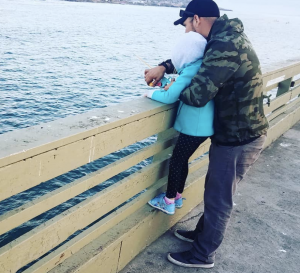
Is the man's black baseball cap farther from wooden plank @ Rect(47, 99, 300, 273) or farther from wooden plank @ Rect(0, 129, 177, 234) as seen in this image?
wooden plank @ Rect(47, 99, 300, 273)

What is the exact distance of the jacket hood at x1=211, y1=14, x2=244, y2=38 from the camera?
243 cm

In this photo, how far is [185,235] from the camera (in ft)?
10.9

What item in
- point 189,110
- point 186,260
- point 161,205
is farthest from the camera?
point 161,205

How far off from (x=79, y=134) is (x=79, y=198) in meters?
8.51

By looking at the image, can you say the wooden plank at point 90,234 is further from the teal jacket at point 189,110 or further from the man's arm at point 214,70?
the man's arm at point 214,70

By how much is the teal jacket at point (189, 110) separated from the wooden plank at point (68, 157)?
143 millimetres

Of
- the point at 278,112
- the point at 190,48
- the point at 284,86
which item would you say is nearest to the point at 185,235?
the point at 190,48

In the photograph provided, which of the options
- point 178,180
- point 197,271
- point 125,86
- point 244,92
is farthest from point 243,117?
point 125,86

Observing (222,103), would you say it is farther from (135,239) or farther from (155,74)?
(135,239)

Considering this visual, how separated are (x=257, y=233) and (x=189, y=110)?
1.60 metres

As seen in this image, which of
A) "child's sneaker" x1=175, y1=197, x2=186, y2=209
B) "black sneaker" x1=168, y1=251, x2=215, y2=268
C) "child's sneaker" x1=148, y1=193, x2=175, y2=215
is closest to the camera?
"black sneaker" x1=168, y1=251, x2=215, y2=268

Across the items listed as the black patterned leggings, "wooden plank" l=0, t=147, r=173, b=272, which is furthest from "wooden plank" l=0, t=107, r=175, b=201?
"wooden plank" l=0, t=147, r=173, b=272

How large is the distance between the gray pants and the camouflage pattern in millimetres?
114

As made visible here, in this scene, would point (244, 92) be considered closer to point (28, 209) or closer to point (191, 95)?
point (191, 95)
